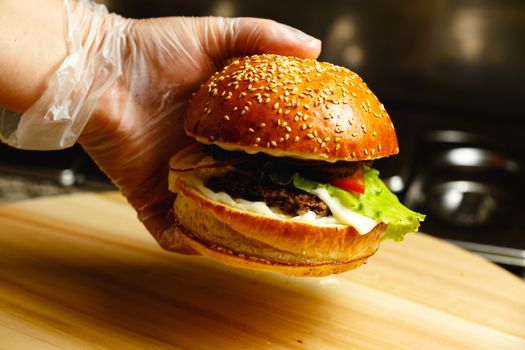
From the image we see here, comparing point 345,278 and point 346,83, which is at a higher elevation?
point 346,83

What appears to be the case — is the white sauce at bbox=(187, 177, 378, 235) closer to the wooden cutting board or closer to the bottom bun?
the bottom bun

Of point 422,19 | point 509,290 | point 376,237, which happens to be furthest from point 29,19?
point 422,19

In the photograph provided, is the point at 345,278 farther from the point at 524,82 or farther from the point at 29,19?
the point at 524,82

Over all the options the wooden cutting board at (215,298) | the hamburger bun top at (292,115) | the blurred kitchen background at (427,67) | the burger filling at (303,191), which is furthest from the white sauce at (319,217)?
the blurred kitchen background at (427,67)

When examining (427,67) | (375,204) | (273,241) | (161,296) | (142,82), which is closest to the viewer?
(273,241)

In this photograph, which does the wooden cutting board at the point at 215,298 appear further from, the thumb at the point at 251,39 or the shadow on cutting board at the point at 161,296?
the thumb at the point at 251,39

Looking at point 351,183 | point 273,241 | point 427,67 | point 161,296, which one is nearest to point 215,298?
point 161,296

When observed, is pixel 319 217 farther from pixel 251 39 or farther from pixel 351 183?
pixel 251 39
